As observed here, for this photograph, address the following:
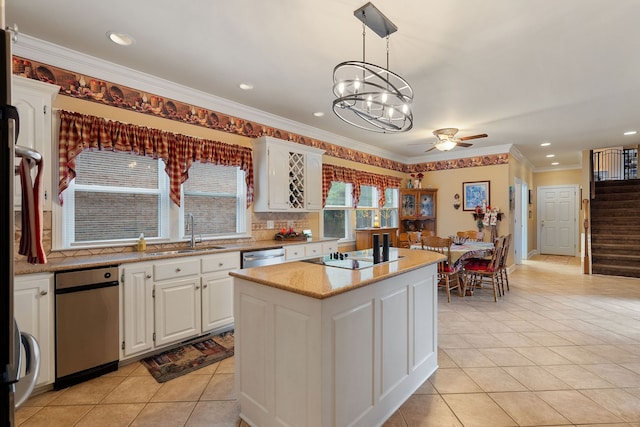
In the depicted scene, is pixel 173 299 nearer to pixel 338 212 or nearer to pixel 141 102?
pixel 141 102

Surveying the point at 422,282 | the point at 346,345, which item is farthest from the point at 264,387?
the point at 422,282

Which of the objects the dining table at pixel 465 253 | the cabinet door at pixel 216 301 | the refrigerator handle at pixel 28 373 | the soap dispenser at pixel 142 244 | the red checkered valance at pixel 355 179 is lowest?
the cabinet door at pixel 216 301


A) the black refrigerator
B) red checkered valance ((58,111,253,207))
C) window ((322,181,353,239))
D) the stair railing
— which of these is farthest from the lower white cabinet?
the stair railing

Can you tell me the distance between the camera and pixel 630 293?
4.98 metres

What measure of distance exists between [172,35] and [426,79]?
7.91 feet

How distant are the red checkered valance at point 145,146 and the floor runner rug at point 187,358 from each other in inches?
60.4

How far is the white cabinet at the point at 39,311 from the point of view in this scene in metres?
2.11

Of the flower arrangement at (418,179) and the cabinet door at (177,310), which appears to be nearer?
the cabinet door at (177,310)

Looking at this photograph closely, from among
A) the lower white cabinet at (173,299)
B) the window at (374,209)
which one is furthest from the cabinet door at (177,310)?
the window at (374,209)

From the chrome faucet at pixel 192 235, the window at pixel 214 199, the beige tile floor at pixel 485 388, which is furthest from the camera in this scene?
the window at pixel 214 199

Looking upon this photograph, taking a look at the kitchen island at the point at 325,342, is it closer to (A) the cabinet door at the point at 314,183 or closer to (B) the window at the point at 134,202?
(B) the window at the point at 134,202

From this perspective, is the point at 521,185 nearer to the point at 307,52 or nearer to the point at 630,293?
the point at 630,293

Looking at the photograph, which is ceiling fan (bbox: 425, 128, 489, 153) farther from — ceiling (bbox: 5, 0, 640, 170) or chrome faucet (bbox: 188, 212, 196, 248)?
chrome faucet (bbox: 188, 212, 196, 248)

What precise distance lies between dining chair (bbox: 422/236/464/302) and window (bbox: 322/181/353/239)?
1.60m
